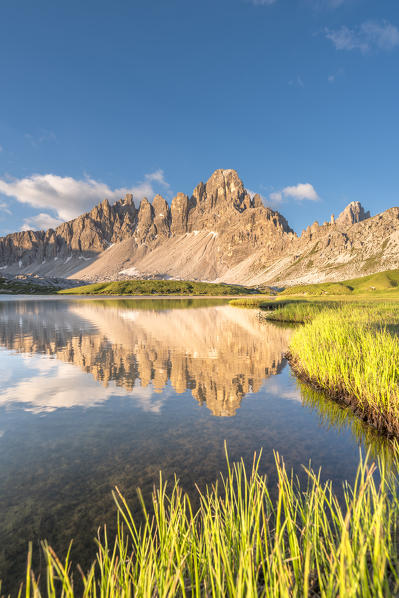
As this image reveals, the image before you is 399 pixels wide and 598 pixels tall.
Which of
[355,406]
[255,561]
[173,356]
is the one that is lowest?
[173,356]

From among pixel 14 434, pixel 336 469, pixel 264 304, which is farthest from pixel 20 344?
pixel 264 304

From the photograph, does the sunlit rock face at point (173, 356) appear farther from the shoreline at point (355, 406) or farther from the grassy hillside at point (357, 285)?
the grassy hillside at point (357, 285)

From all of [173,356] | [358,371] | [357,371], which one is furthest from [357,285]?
[357,371]

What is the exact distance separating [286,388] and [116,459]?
9213 millimetres

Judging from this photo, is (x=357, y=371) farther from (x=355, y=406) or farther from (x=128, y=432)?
(x=128, y=432)

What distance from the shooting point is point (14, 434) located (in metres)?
10.1

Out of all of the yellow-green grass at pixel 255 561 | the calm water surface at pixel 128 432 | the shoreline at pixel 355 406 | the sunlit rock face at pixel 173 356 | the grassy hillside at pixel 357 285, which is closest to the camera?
the yellow-green grass at pixel 255 561

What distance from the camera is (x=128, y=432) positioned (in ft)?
33.9

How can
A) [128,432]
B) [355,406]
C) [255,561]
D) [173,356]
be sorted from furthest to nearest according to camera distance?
[173,356], [355,406], [128,432], [255,561]

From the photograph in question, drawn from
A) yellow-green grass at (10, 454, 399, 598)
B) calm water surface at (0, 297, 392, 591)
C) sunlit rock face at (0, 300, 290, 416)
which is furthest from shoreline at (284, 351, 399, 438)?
yellow-green grass at (10, 454, 399, 598)

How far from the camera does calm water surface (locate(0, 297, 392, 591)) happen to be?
6.58 metres

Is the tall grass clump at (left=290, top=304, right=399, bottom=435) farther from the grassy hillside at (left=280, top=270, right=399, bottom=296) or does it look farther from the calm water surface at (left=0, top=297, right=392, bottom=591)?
the grassy hillside at (left=280, top=270, right=399, bottom=296)

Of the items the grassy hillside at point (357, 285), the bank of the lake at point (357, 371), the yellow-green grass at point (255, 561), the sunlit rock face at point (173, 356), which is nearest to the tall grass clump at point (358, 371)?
the bank of the lake at point (357, 371)

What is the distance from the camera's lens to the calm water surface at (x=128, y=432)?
6.58 meters
